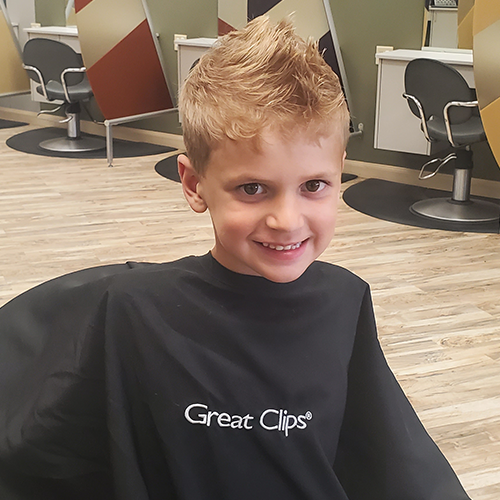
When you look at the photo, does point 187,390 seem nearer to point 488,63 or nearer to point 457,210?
point 488,63

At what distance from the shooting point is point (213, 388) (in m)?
1.04

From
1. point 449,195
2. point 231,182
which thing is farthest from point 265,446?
point 449,195

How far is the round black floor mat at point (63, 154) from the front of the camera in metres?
5.69

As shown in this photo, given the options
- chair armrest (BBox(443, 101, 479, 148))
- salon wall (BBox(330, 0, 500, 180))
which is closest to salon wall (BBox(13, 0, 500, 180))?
salon wall (BBox(330, 0, 500, 180))

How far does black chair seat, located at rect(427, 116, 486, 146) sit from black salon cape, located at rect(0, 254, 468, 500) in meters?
3.09

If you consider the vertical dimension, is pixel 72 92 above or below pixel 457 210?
above

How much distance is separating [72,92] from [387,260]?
3.11m

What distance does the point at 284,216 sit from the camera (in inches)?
37.4

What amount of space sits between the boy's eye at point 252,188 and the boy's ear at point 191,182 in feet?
0.28

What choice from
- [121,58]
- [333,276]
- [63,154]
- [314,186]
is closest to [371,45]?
[121,58]

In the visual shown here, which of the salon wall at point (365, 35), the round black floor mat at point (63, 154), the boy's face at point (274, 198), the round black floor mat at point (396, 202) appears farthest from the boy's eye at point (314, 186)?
the round black floor mat at point (63, 154)

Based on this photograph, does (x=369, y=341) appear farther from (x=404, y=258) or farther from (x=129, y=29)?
(x=129, y=29)

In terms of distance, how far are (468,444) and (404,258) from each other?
1.56 m

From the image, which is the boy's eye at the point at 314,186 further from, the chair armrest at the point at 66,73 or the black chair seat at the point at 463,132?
the chair armrest at the point at 66,73
